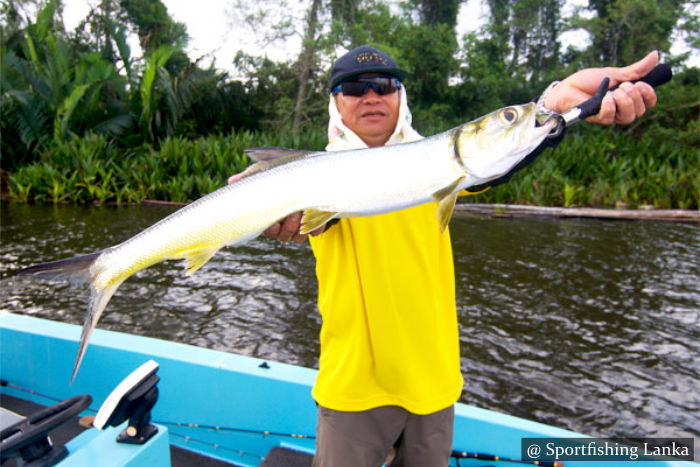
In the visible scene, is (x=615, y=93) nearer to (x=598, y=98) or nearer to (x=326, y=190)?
(x=598, y=98)

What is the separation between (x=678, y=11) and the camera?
22.9 m

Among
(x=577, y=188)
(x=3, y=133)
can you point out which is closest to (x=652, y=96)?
(x=577, y=188)

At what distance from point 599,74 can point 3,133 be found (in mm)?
23080

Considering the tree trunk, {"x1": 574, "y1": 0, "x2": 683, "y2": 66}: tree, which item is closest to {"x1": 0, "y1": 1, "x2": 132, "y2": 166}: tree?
the tree trunk

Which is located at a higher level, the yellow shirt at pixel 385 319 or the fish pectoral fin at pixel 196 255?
the fish pectoral fin at pixel 196 255

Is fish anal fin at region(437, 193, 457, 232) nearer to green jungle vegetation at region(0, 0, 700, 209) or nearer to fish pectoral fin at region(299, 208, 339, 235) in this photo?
fish pectoral fin at region(299, 208, 339, 235)

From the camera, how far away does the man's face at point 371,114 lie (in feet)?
7.51

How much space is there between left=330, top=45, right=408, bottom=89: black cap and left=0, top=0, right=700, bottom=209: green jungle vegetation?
1269 centimetres

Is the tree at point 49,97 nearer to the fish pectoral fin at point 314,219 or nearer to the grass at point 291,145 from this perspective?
the grass at point 291,145

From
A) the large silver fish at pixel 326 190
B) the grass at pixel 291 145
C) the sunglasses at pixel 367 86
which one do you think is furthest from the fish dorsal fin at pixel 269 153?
the grass at pixel 291 145

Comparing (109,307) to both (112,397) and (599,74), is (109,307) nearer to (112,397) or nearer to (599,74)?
(112,397)

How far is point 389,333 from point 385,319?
0.06 m

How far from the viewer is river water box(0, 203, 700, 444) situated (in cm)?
484

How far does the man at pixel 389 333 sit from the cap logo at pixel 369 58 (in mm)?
744
